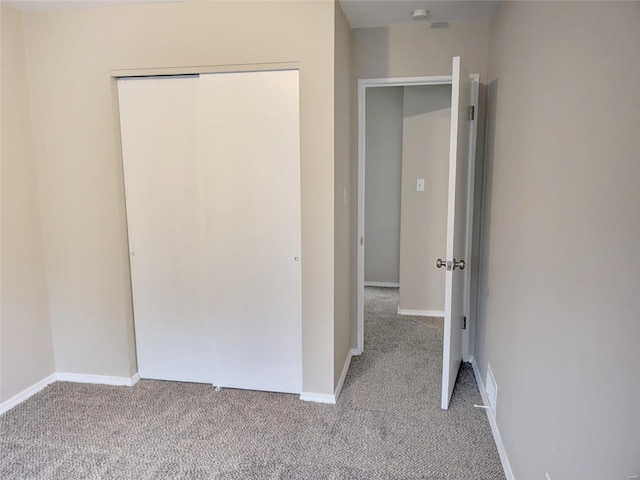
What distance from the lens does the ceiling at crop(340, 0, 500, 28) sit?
8.14 ft

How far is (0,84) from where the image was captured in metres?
2.50

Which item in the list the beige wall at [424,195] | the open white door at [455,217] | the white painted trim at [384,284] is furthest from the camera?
the white painted trim at [384,284]

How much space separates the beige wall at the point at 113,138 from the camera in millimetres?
2414

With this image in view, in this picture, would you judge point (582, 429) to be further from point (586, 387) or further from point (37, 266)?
point (37, 266)

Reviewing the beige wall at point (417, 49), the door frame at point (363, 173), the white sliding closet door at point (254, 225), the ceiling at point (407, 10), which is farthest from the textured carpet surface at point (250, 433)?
the ceiling at point (407, 10)

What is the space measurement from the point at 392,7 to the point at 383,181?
259 cm

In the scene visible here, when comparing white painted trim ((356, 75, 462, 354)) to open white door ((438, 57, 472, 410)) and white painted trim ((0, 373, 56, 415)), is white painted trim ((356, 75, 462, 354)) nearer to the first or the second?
open white door ((438, 57, 472, 410))

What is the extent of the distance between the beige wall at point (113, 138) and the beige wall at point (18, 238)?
0.06m

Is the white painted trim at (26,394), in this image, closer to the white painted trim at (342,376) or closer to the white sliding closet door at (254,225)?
the white sliding closet door at (254,225)

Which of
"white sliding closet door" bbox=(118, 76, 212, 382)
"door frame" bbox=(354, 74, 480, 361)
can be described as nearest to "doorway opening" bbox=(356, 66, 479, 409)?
"door frame" bbox=(354, 74, 480, 361)

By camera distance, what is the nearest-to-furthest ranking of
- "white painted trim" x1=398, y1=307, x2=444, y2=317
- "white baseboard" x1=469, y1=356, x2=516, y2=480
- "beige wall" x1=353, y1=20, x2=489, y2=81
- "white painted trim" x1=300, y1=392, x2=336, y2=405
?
"white baseboard" x1=469, y1=356, x2=516, y2=480, "white painted trim" x1=300, y1=392, x2=336, y2=405, "beige wall" x1=353, y1=20, x2=489, y2=81, "white painted trim" x1=398, y1=307, x2=444, y2=317

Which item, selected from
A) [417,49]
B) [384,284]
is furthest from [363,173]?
[384,284]

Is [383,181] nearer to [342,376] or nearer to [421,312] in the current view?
[421,312]

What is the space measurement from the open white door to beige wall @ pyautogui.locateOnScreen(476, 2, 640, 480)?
25cm
